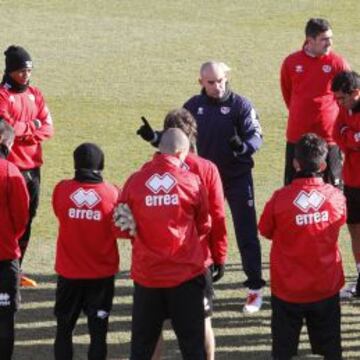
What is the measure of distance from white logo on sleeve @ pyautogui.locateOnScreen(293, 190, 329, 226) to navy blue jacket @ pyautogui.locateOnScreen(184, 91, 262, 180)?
6.67ft

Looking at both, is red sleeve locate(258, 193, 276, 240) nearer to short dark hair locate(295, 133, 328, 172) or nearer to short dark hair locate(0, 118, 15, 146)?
short dark hair locate(295, 133, 328, 172)

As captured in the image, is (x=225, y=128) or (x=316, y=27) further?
(x=316, y=27)

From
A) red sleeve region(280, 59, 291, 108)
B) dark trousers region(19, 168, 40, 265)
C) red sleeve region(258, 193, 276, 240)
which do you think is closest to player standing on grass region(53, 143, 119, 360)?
red sleeve region(258, 193, 276, 240)

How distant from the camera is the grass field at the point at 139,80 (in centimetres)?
963

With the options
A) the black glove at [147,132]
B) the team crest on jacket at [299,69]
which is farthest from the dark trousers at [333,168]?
the black glove at [147,132]

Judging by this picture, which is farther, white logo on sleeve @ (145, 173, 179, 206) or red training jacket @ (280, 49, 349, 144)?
red training jacket @ (280, 49, 349, 144)

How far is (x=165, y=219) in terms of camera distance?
7336mm

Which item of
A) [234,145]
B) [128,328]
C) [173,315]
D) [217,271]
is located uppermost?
[234,145]

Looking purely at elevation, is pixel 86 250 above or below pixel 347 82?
below

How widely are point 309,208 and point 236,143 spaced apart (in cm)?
194

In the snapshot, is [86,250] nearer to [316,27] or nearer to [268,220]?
[268,220]

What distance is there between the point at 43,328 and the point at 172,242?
256cm

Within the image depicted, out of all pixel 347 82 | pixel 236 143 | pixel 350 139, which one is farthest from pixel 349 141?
pixel 236 143

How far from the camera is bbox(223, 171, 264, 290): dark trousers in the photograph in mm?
9875
